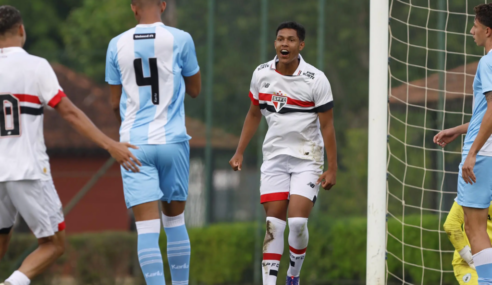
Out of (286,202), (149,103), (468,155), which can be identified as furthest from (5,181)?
(468,155)

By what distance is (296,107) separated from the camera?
19.5ft

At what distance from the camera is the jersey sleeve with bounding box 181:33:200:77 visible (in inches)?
210

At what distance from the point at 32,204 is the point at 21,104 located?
28.9 inches

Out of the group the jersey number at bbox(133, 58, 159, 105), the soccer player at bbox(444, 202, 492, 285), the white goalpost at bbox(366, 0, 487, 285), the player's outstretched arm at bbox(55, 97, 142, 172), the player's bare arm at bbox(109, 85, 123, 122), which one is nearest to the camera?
the player's outstretched arm at bbox(55, 97, 142, 172)

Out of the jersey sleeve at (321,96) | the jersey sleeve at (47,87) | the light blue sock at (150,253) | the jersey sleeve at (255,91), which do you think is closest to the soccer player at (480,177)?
the jersey sleeve at (321,96)

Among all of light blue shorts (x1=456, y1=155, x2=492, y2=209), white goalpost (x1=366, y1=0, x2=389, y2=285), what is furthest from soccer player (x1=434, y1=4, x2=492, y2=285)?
white goalpost (x1=366, y1=0, x2=389, y2=285)

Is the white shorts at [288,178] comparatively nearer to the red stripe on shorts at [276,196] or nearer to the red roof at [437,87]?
the red stripe on shorts at [276,196]

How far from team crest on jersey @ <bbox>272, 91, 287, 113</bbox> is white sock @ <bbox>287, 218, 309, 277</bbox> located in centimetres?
94

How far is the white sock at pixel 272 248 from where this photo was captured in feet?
19.0

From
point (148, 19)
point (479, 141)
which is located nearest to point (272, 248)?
point (479, 141)

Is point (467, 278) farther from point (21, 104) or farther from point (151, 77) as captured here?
point (21, 104)

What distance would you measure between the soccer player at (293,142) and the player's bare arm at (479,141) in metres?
1.14

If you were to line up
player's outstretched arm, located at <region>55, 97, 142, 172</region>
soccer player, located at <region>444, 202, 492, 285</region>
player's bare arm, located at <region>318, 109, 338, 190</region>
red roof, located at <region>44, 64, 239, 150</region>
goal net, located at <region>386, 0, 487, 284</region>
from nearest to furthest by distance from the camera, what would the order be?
player's outstretched arm, located at <region>55, 97, 142, 172</region>
player's bare arm, located at <region>318, 109, 338, 190</region>
soccer player, located at <region>444, 202, 492, 285</region>
goal net, located at <region>386, 0, 487, 284</region>
red roof, located at <region>44, 64, 239, 150</region>

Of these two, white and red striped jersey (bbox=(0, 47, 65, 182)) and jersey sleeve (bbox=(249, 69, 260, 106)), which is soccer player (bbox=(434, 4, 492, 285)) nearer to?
jersey sleeve (bbox=(249, 69, 260, 106))
